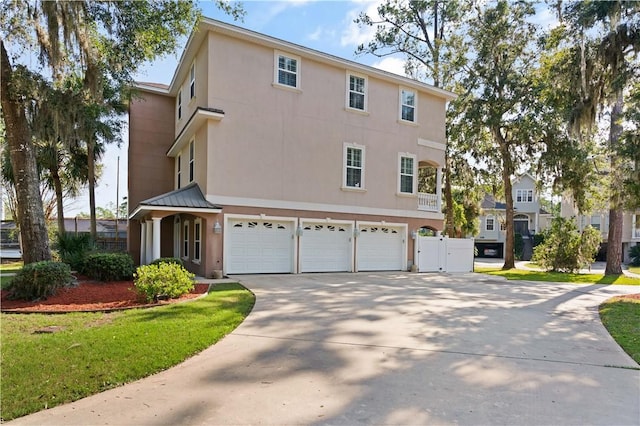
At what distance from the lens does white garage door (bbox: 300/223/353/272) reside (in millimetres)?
15055

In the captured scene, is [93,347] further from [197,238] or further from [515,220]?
[515,220]

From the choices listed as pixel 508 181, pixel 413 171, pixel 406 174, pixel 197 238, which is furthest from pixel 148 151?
pixel 508 181

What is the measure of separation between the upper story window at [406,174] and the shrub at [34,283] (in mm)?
12747

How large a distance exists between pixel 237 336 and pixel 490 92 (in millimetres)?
19345

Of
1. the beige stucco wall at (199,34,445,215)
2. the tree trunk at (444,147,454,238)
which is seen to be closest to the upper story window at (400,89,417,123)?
the beige stucco wall at (199,34,445,215)

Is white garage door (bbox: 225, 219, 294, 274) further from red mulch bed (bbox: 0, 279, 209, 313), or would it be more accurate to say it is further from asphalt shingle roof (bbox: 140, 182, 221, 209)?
red mulch bed (bbox: 0, 279, 209, 313)

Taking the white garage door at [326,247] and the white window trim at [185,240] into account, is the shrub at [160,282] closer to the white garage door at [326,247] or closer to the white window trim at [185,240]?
the white garage door at [326,247]

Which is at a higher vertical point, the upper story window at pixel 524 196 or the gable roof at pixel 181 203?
the upper story window at pixel 524 196

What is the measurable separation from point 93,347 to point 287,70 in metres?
11.9

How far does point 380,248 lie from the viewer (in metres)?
16.9

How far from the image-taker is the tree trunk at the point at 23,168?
377 inches

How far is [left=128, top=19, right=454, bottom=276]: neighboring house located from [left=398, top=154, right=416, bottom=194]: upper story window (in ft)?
0.16

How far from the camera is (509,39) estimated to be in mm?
20094

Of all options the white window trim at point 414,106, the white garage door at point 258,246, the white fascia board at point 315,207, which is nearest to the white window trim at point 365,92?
the white window trim at point 414,106
